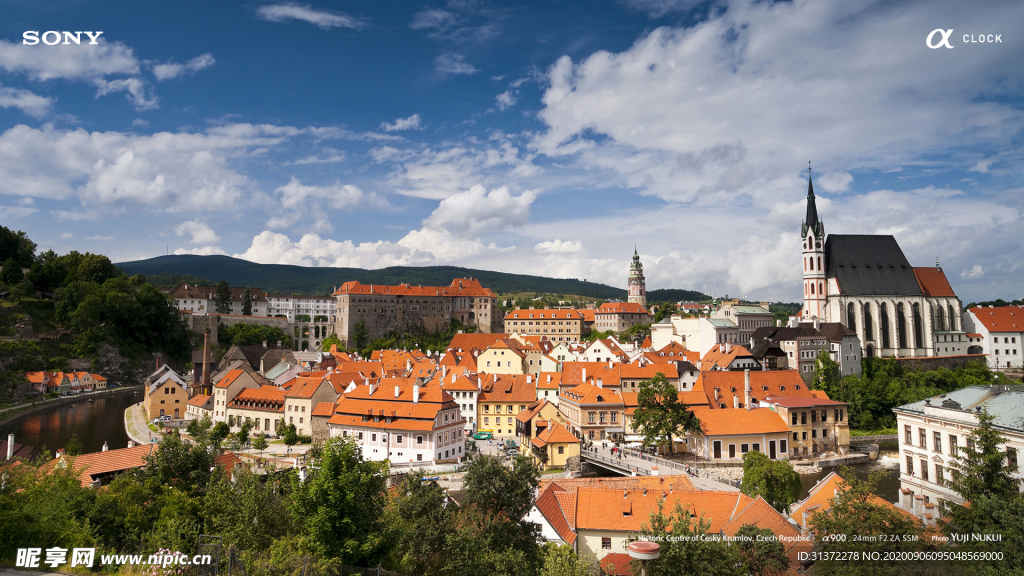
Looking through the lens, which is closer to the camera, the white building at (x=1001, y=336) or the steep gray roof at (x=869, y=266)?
the white building at (x=1001, y=336)

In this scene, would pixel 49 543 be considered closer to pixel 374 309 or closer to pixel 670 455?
pixel 670 455

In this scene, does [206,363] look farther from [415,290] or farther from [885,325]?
[885,325]

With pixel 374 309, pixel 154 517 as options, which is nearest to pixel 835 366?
pixel 154 517

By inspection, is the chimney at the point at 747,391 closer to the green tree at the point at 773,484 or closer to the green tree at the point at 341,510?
the green tree at the point at 773,484

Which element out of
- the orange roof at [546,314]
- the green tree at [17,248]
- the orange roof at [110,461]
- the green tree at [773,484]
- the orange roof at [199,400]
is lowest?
the green tree at [773,484]

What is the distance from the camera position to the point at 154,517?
55.3 feet

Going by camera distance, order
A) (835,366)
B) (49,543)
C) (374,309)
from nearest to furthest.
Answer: (49,543), (835,366), (374,309)

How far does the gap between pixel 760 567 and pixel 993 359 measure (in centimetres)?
7363

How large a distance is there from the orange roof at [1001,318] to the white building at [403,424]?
6720 centimetres

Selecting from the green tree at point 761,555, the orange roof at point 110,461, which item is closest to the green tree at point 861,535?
the green tree at point 761,555

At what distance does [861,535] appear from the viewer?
13555 mm

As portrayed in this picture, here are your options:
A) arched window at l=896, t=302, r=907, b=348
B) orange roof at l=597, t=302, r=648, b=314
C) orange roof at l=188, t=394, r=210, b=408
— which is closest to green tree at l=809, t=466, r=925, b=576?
orange roof at l=188, t=394, r=210, b=408

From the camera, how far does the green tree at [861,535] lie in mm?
13086

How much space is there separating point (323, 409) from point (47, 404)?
39316 mm
